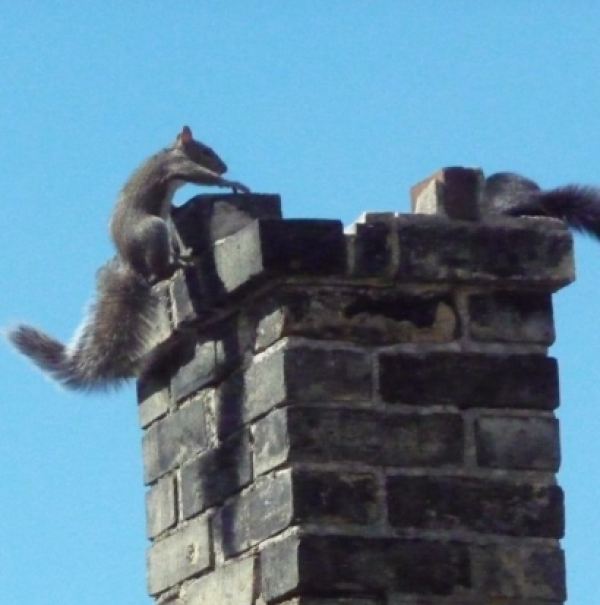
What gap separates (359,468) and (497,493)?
327 mm

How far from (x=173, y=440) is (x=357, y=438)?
72 cm

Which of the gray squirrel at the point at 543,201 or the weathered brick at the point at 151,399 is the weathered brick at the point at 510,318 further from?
the weathered brick at the point at 151,399

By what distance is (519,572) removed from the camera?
4031 millimetres

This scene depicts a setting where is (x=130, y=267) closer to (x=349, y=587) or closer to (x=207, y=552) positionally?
(x=207, y=552)

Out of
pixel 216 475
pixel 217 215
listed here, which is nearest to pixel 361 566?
pixel 216 475

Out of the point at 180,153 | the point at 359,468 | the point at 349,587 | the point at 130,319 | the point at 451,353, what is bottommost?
the point at 349,587

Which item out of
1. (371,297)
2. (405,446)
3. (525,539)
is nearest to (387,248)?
(371,297)

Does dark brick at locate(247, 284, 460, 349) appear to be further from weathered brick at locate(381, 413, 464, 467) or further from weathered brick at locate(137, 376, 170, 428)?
weathered brick at locate(137, 376, 170, 428)

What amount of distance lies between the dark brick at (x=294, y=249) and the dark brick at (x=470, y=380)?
25 cm

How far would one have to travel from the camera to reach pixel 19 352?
501 cm

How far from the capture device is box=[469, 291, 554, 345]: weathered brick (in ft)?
13.8

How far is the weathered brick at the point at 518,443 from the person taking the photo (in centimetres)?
411

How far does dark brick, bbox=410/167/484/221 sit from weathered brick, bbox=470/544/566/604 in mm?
778

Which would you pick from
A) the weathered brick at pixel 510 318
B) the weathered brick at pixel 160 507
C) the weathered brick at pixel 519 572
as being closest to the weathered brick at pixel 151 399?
the weathered brick at pixel 160 507
